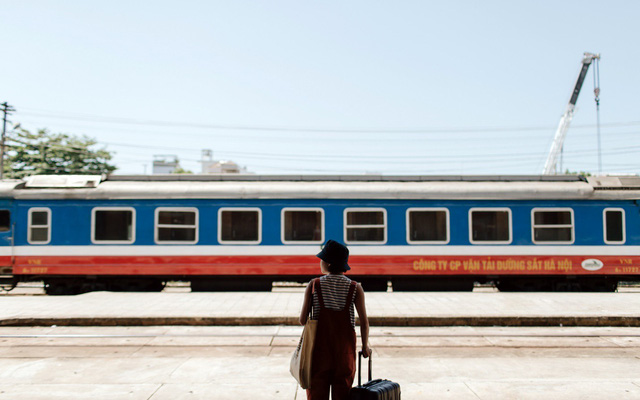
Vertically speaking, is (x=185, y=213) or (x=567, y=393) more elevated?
(x=185, y=213)

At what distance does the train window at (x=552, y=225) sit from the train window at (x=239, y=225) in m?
7.51

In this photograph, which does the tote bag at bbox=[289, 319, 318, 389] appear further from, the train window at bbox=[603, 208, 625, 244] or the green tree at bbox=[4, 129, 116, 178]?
the green tree at bbox=[4, 129, 116, 178]

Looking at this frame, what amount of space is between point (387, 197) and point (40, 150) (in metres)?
36.7

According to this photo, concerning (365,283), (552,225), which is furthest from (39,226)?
(552,225)

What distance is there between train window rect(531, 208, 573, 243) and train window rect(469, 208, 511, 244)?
73 cm

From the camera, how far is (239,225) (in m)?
14.2

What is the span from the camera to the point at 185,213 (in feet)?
46.9

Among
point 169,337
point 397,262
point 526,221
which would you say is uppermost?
point 526,221

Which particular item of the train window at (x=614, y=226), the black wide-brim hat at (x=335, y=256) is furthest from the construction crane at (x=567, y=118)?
the black wide-brim hat at (x=335, y=256)

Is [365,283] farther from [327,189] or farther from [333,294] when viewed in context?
[333,294]

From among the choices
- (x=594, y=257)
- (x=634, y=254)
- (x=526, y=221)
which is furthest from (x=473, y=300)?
(x=634, y=254)

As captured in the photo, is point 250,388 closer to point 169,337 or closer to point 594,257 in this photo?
point 169,337

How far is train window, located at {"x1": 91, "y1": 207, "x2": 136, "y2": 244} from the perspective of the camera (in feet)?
46.5

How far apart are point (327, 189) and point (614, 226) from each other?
310 inches
